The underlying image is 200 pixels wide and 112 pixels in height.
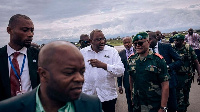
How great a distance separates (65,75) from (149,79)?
2251mm

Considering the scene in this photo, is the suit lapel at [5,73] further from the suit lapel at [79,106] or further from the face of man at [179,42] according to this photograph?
the face of man at [179,42]

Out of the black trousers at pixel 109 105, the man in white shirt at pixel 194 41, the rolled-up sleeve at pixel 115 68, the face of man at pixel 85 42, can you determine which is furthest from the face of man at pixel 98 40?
the man in white shirt at pixel 194 41

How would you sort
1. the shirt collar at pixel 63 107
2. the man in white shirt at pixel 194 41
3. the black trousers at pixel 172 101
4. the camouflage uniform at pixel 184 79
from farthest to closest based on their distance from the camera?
the man in white shirt at pixel 194 41 < the camouflage uniform at pixel 184 79 < the black trousers at pixel 172 101 < the shirt collar at pixel 63 107

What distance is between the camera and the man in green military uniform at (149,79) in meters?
3.39

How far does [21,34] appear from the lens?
288cm

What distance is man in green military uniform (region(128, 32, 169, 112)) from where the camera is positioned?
3389 millimetres

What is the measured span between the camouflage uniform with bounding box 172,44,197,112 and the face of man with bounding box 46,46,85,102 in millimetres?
4709

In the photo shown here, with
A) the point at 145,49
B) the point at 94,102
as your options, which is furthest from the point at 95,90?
the point at 94,102

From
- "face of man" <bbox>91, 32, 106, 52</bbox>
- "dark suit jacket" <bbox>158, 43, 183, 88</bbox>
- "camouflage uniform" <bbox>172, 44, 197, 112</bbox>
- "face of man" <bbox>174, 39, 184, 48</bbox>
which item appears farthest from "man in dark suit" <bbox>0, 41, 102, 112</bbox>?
"face of man" <bbox>174, 39, 184, 48</bbox>

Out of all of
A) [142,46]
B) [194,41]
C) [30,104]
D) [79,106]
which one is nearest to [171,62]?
[142,46]

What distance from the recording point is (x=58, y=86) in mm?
1504

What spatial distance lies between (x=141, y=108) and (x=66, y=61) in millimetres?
2479

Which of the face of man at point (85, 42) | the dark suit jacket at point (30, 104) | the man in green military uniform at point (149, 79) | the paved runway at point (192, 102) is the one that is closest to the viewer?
the dark suit jacket at point (30, 104)

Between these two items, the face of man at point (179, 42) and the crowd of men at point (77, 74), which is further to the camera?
the face of man at point (179, 42)
